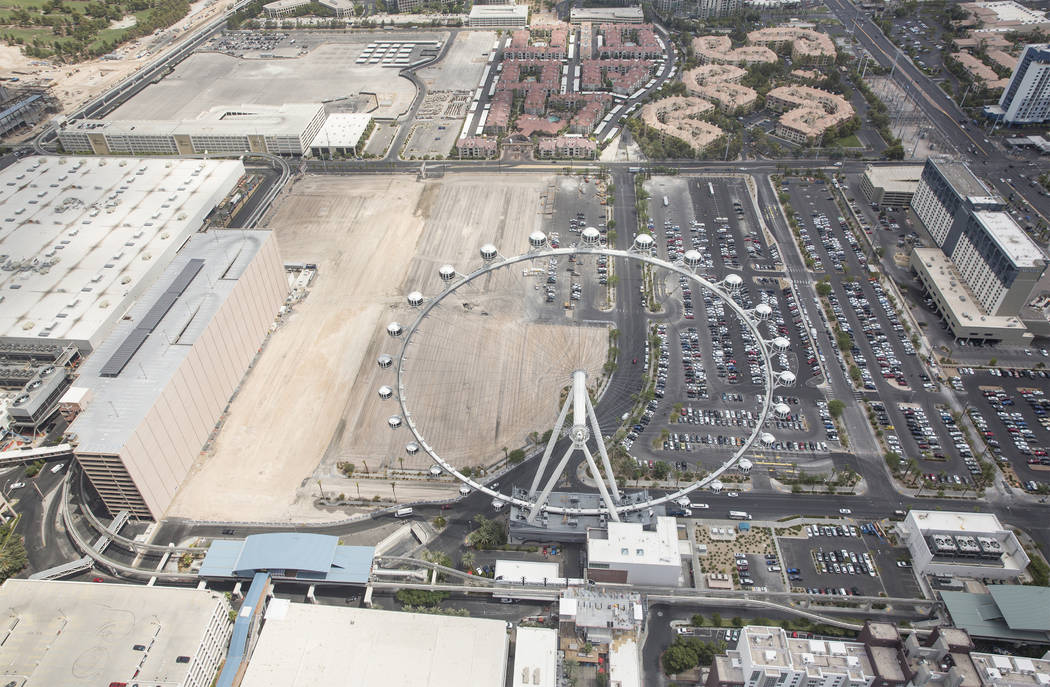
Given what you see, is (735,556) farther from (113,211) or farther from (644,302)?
(113,211)

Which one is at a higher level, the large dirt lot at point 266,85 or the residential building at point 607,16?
the residential building at point 607,16

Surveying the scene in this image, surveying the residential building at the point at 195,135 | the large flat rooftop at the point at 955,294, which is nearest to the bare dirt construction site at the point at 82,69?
the residential building at the point at 195,135

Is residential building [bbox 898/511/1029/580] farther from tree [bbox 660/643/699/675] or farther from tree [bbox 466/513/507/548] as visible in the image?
tree [bbox 466/513/507/548]

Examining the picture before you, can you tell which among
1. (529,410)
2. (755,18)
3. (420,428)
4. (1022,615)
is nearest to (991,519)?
(1022,615)

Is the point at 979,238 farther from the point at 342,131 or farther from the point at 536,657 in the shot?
the point at 342,131

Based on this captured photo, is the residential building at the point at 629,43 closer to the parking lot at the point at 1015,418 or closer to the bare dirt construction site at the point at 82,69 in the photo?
the parking lot at the point at 1015,418

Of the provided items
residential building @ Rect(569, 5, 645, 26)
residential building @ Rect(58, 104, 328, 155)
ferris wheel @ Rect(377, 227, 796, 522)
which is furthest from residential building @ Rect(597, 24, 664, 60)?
ferris wheel @ Rect(377, 227, 796, 522)
